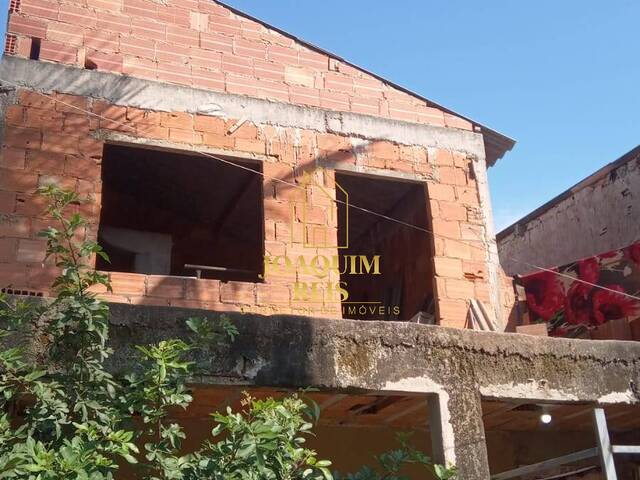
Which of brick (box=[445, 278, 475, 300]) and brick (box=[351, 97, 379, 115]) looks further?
brick (box=[351, 97, 379, 115])

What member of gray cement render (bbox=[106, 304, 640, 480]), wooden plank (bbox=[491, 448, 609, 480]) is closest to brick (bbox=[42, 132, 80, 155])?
gray cement render (bbox=[106, 304, 640, 480])

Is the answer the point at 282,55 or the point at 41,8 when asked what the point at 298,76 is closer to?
the point at 282,55

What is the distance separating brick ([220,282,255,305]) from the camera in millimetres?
7277

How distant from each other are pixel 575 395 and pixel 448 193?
3262mm

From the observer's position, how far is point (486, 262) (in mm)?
8328

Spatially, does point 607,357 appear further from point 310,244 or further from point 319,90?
point 319,90

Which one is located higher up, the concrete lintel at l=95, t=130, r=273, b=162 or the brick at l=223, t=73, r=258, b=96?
the brick at l=223, t=73, r=258, b=96

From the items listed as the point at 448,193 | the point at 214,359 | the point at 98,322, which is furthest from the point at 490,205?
the point at 98,322

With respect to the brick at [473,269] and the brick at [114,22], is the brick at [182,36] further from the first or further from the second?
the brick at [473,269]

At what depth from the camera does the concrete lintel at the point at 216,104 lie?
7441 mm

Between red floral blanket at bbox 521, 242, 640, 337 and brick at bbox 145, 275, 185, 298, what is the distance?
4.62 meters

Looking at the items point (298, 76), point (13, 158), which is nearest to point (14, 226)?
point (13, 158)

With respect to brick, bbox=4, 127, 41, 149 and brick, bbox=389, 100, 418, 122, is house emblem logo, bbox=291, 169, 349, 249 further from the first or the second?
brick, bbox=4, 127, 41, 149

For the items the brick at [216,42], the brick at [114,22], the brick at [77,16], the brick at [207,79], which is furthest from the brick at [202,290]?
the brick at [77,16]
